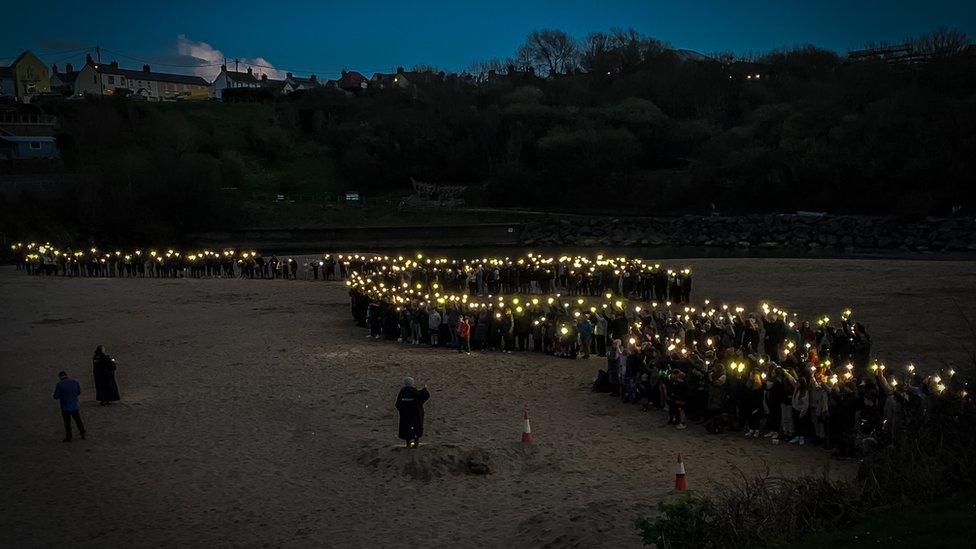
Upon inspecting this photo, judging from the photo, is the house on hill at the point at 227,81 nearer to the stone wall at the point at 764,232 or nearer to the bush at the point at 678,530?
the stone wall at the point at 764,232

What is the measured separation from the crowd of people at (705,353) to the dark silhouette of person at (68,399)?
33.1ft

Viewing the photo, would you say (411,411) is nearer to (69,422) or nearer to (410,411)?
(410,411)

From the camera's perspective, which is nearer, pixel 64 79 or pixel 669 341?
pixel 669 341

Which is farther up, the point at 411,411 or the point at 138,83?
the point at 138,83

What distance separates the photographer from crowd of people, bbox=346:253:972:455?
13305mm

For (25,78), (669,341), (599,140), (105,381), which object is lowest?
(105,381)

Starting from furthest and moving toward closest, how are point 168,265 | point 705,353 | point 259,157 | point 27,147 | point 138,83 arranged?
point 138,83 < point 259,157 < point 27,147 < point 168,265 < point 705,353

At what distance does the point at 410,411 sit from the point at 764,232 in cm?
4358

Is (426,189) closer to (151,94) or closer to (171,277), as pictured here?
(171,277)

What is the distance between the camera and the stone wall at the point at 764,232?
45.3 m

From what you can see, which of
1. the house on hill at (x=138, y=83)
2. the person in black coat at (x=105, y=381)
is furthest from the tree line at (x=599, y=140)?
the person in black coat at (x=105, y=381)

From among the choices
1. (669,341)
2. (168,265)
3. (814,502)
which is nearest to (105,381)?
(669,341)

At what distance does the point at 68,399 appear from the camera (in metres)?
14.6

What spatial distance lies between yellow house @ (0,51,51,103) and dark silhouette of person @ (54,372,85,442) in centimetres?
10256
